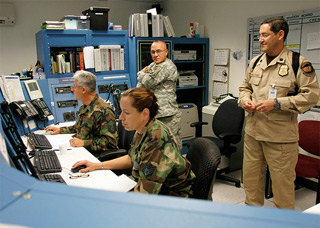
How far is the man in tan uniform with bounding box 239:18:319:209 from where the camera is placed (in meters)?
2.03

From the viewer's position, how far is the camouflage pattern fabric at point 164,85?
327 centimetres

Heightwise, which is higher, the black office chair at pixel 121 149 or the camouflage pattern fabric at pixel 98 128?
the camouflage pattern fabric at pixel 98 128

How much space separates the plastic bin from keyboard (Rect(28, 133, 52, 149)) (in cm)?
165

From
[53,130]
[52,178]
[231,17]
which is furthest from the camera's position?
[231,17]

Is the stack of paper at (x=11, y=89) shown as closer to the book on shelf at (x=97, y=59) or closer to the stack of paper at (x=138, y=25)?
the book on shelf at (x=97, y=59)

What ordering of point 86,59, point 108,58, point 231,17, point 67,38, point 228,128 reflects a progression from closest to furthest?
1. point 228,128
2. point 67,38
3. point 86,59
4. point 108,58
5. point 231,17

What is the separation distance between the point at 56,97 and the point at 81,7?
7.69 ft

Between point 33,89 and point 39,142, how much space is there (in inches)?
37.8

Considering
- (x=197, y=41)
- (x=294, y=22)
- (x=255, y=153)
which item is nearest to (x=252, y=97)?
(x=255, y=153)

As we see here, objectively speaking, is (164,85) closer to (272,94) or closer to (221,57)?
(221,57)

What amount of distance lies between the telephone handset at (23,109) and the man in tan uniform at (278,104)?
6.52 feet

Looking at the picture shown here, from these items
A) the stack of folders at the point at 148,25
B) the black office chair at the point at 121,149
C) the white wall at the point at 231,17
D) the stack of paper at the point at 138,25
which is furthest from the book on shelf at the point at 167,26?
the black office chair at the point at 121,149

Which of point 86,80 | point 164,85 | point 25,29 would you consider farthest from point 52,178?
point 25,29

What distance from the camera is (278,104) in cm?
205
